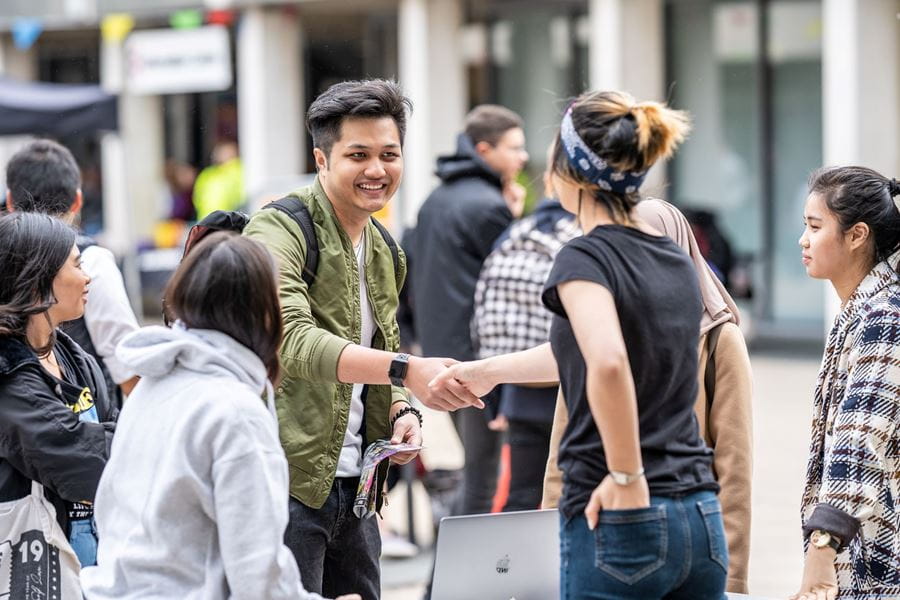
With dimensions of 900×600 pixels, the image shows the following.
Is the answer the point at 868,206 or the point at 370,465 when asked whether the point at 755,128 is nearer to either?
the point at 868,206

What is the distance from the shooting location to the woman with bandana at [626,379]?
2.82m

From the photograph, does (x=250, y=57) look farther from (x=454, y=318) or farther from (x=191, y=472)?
(x=191, y=472)

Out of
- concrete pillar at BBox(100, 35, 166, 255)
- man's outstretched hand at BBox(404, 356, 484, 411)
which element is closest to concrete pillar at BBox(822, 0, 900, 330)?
man's outstretched hand at BBox(404, 356, 484, 411)

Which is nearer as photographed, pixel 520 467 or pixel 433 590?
pixel 433 590

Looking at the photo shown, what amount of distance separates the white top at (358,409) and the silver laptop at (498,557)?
0.52 metres

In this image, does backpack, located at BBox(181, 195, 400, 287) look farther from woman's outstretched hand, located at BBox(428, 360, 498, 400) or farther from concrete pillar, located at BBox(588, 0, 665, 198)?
concrete pillar, located at BBox(588, 0, 665, 198)

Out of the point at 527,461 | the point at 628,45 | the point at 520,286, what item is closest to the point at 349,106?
the point at 520,286

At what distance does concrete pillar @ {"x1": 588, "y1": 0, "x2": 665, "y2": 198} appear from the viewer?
15875 mm

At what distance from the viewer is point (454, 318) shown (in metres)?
6.63

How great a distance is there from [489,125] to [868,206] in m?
3.25

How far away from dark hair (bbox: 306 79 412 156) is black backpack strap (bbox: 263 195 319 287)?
0.61 ft

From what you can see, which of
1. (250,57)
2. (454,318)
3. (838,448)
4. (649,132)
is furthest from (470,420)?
(250,57)

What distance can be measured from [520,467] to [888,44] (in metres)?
9.41

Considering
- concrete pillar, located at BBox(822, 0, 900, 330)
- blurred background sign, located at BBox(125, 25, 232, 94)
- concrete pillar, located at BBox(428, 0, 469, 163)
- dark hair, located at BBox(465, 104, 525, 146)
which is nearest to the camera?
dark hair, located at BBox(465, 104, 525, 146)
